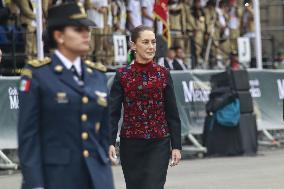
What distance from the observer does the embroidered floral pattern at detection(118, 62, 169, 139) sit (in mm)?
8500

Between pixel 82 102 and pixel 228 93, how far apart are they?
11.7 metres

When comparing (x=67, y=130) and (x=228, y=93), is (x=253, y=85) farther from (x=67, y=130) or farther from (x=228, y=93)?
(x=67, y=130)

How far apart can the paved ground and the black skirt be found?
4211 mm

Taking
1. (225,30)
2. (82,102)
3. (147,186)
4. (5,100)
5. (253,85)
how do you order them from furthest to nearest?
(225,30) → (253,85) → (5,100) → (147,186) → (82,102)

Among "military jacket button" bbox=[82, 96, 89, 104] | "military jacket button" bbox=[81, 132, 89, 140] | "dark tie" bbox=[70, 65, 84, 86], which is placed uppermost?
"dark tie" bbox=[70, 65, 84, 86]

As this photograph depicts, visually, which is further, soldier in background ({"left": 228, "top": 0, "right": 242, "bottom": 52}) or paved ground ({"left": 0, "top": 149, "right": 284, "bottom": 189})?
soldier in background ({"left": 228, "top": 0, "right": 242, "bottom": 52})

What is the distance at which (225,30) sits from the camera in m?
26.0

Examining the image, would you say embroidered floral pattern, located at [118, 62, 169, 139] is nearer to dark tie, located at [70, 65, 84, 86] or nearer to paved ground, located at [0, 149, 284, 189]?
dark tie, located at [70, 65, 84, 86]

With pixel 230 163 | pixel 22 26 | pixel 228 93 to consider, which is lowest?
pixel 230 163

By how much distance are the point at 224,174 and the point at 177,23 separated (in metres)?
10.1

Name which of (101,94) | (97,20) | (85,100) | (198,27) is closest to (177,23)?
(198,27)

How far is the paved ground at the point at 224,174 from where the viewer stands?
12.9 metres

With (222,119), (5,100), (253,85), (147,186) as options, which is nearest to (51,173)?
(147,186)

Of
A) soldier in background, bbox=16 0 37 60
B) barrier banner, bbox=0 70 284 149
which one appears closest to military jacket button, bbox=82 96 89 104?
barrier banner, bbox=0 70 284 149
